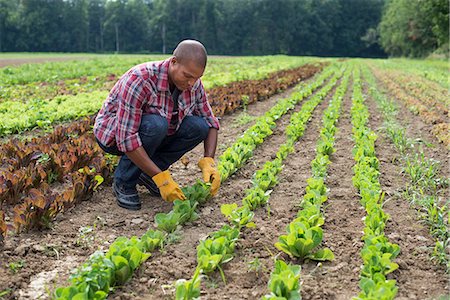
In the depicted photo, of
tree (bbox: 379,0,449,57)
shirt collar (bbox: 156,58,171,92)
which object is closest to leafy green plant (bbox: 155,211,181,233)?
shirt collar (bbox: 156,58,171,92)

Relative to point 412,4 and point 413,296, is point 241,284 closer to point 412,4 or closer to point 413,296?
point 413,296

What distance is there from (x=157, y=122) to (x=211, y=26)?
2860 inches

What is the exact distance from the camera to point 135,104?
11.7 ft

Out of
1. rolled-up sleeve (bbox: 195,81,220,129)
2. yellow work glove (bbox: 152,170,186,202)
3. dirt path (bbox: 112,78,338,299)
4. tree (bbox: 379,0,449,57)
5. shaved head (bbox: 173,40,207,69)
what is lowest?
dirt path (bbox: 112,78,338,299)

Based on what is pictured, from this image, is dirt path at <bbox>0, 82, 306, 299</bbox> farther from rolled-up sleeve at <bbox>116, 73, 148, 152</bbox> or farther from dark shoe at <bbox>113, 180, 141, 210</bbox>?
rolled-up sleeve at <bbox>116, 73, 148, 152</bbox>

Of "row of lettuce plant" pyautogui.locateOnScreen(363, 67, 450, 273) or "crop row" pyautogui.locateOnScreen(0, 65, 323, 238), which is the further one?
"crop row" pyautogui.locateOnScreen(0, 65, 323, 238)

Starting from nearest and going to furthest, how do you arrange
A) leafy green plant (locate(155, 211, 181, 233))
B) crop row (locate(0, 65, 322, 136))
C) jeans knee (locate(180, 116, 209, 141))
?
leafy green plant (locate(155, 211, 181, 233))
jeans knee (locate(180, 116, 209, 141))
crop row (locate(0, 65, 322, 136))

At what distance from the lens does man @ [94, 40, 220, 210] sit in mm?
3506

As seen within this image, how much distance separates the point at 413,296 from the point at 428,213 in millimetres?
1355

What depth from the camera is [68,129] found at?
19.7ft

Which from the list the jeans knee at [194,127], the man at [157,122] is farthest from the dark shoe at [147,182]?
the jeans knee at [194,127]

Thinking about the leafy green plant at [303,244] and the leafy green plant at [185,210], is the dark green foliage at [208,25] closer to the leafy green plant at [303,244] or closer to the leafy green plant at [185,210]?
the leafy green plant at [185,210]

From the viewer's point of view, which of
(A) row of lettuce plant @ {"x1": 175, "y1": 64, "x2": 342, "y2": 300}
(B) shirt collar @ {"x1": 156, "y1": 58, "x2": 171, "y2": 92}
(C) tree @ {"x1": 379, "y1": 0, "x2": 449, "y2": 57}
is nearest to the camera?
(A) row of lettuce plant @ {"x1": 175, "y1": 64, "x2": 342, "y2": 300}

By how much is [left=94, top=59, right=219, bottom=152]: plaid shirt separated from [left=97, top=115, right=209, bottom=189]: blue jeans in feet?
0.32
